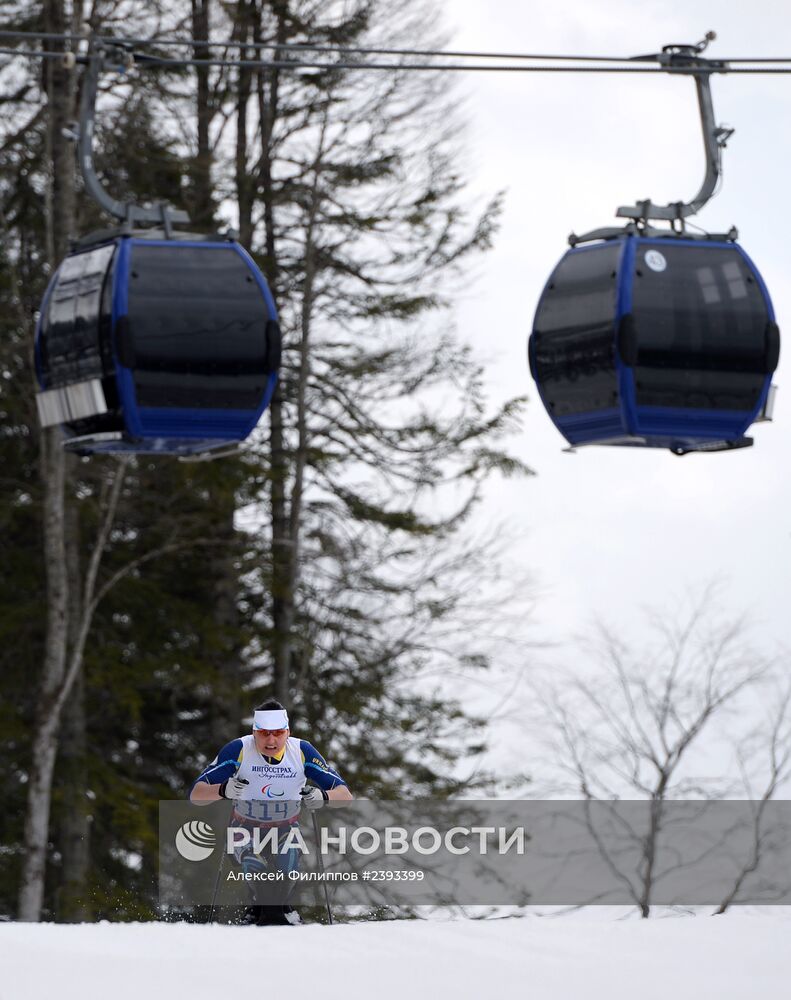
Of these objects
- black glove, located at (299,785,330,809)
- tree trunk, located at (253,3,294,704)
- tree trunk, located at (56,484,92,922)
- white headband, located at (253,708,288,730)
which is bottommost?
tree trunk, located at (56,484,92,922)

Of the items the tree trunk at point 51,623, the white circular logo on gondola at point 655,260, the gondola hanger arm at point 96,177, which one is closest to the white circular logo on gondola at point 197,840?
the gondola hanger arm at point 96,177

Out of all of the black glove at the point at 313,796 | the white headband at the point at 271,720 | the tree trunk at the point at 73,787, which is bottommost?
the tree trunk at the point at 73,787

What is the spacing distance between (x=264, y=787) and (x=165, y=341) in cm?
226

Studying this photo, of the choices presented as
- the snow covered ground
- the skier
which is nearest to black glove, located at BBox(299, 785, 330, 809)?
the skier

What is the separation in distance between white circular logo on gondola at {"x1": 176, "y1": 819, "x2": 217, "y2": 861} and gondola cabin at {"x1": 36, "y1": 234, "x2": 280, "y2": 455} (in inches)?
116

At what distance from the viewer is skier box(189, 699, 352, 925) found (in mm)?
9445

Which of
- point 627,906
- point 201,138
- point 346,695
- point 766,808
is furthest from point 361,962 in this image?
point 766,808

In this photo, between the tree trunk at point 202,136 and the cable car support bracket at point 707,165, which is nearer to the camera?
the cable car support bracket at point 707,165

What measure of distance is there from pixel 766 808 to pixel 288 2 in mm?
12419

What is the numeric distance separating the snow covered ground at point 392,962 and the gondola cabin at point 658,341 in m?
2.63

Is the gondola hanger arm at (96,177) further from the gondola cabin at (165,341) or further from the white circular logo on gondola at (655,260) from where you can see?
the white circular logo on gondola at (655,260)

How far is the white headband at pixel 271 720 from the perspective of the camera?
948cm

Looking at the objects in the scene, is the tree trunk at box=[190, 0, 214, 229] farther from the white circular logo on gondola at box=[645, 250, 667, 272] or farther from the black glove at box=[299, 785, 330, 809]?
the black glove at box=[299, 785, 330, 809]

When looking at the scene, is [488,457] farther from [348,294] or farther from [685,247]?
[685,247]
